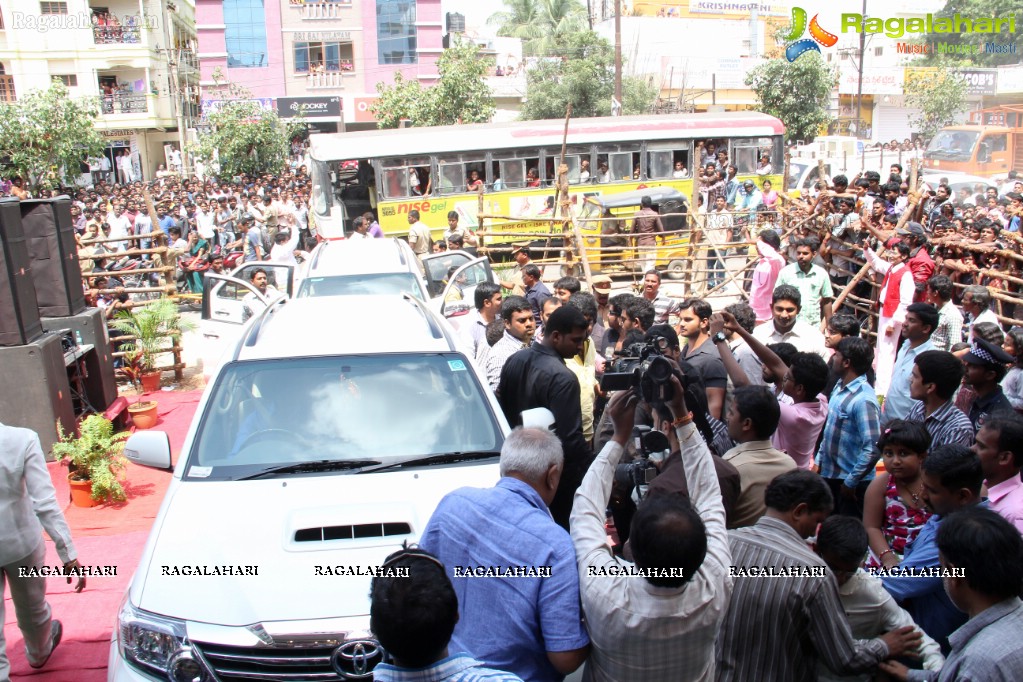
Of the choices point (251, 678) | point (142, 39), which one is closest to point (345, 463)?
point (251, 678)

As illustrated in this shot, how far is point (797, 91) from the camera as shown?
34.0 meters

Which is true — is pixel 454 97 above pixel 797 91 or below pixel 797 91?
Answer: above

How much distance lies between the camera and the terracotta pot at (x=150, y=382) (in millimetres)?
10492

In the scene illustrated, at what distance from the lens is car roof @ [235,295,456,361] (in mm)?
4418

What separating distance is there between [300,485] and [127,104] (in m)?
38.1

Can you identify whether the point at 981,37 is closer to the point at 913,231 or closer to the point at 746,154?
the point at 746,154

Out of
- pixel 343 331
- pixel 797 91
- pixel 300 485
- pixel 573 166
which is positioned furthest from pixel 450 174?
pixel 797 91

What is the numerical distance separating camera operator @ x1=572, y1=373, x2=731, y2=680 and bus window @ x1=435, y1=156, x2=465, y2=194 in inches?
662

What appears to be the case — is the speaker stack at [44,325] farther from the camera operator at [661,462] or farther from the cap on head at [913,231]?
the cap on head at [913,231]

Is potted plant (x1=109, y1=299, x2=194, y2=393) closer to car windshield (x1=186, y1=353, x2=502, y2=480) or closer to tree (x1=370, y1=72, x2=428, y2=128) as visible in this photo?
car windshield (x1=186, y1=353, x2=502, y2=480)

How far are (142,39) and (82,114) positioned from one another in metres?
10.2

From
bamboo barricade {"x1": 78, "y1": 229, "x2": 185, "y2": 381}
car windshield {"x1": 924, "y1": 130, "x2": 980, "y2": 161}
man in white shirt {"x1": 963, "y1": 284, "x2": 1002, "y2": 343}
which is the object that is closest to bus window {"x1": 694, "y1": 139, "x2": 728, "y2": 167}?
car windshield {"x1": 924, "y1": 130, "x2": 980, "y2": 161}

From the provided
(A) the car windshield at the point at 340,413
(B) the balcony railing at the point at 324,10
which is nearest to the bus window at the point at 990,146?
(A) the car windshield at the point at 340,413

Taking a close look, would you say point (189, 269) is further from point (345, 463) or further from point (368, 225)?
point (345, 463)
